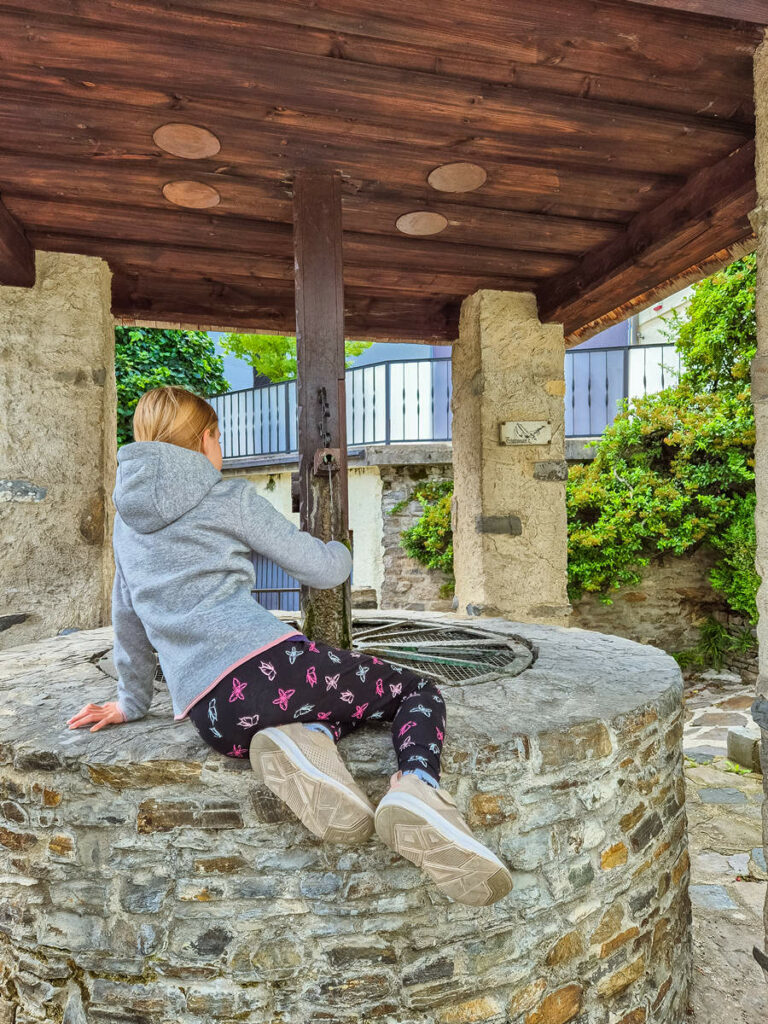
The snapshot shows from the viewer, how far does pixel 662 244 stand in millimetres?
3014

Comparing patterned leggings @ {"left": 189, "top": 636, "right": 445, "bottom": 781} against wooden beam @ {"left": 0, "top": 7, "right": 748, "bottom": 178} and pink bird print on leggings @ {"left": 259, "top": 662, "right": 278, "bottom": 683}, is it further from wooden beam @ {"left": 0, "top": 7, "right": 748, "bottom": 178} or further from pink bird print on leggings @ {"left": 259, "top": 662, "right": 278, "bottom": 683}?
wooden beam @ {"left": 0, "top": 7, "right": 748, "bottom": 178}

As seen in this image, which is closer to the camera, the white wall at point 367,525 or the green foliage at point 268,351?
the white wall at point 367,525

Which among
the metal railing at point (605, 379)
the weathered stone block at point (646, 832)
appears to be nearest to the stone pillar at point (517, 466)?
the weathered stone block at point (646, 832)

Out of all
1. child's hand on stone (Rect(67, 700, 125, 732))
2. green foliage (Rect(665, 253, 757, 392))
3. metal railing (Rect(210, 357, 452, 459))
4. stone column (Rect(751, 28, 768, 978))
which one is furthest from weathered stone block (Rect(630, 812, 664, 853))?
metal railing (Rect(210, 357, 452, 459))

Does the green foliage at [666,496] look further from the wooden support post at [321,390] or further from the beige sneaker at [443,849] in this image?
the beige sneaker at [443,849]

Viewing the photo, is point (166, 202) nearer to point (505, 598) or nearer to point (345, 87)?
point (345, 87)

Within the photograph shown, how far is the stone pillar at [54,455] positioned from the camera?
3.15 metres

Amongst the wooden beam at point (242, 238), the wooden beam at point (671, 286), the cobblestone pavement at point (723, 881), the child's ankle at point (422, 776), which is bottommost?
the cobblestone pavement at point (723, 881)

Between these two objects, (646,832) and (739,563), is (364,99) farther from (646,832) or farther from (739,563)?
(739,563)

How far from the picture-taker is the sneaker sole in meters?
1.24

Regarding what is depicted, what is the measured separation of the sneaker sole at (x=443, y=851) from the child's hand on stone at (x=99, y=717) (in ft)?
2.77

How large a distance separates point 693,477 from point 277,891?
5747mm

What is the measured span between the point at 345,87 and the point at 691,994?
10.7ft

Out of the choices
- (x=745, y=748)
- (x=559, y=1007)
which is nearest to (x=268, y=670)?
(x=559, y=1007)
